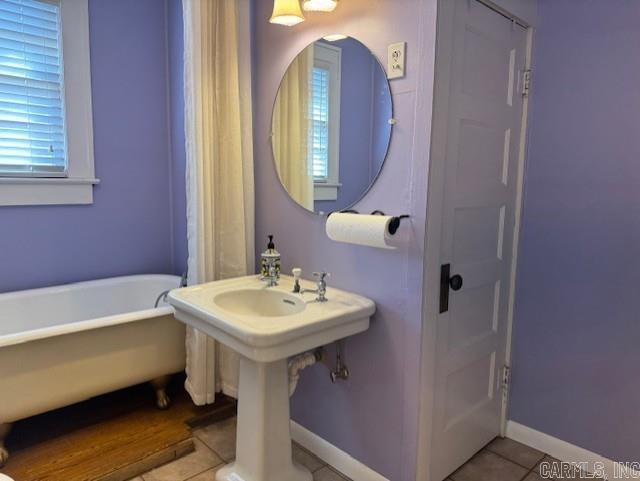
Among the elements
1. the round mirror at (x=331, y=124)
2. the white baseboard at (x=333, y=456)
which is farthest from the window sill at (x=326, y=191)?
the white baseboard at (x=333, y=456)

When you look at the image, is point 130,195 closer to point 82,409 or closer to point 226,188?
point 226,188

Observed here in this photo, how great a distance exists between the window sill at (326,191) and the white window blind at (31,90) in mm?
1565

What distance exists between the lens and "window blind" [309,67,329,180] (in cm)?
184

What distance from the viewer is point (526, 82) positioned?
1933mm

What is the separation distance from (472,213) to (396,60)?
2.13ft

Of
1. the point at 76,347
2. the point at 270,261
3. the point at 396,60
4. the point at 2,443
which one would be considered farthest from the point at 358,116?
the point at 2,443

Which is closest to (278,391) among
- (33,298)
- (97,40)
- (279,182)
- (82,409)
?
(279,182)

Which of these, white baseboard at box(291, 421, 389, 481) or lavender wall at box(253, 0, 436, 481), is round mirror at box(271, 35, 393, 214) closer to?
lavender wall at box(253, 0, 436, 481)

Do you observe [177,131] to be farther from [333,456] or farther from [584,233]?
[584,233]

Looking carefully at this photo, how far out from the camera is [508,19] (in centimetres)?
179

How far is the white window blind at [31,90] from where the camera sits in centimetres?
231

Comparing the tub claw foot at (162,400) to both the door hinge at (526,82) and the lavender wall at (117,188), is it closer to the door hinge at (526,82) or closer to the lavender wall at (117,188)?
the lavender wall at (117,188)

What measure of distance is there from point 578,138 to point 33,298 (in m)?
2.73

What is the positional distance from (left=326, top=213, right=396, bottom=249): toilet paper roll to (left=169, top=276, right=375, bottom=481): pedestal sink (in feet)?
0.83
